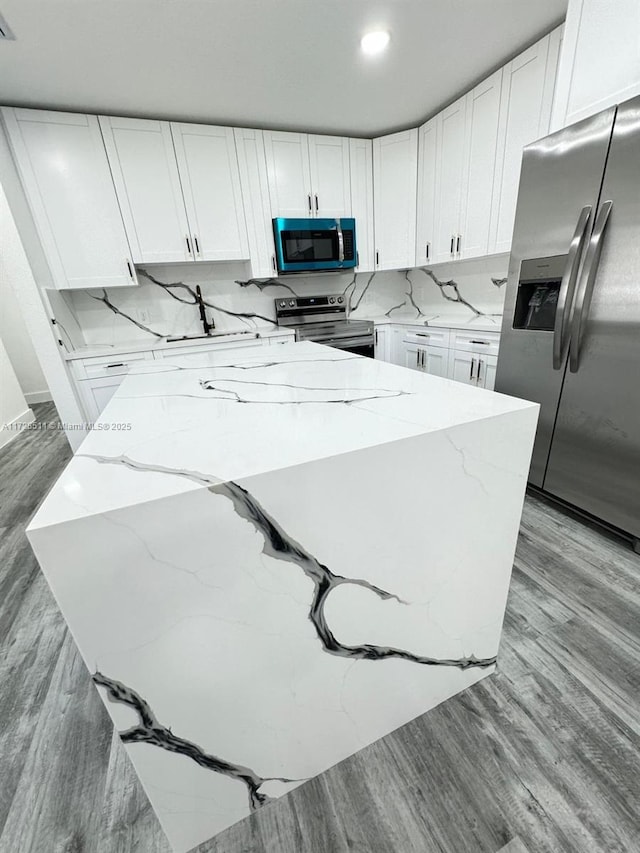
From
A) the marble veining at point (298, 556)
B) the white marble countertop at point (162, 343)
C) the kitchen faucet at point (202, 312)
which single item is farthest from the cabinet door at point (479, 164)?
the marble veining at point (298, 556)

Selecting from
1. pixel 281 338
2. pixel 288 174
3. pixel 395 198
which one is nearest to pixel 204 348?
pixel 281 338

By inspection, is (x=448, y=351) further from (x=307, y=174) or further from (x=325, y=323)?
(x=307, y=174)

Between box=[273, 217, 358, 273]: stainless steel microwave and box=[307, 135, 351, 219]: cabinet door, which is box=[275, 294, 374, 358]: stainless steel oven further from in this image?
box=[307, 135, 351, 219]: cabinet door

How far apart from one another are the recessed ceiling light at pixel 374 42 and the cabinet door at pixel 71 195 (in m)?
1.93

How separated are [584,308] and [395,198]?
2451 mm

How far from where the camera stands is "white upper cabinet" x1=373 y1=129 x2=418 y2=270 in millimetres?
3293

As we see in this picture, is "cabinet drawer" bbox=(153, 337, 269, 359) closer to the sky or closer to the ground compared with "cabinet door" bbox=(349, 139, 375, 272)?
closer to the ground

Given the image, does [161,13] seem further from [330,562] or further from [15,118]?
[330,562]

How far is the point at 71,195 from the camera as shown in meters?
2.65

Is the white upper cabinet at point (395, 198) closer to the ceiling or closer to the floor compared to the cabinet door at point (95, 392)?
closer to the ceiling

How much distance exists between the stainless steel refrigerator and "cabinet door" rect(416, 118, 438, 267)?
5.00ft

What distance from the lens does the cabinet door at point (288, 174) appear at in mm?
3076

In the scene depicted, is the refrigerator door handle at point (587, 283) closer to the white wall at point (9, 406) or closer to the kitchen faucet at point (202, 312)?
the kitchen faucet at point (202, 312)

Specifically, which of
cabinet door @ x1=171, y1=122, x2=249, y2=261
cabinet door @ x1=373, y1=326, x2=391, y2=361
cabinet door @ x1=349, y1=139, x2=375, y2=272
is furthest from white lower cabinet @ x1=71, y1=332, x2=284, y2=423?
cabinet door @ x1=349, y1=139, x2=375, y2=272
